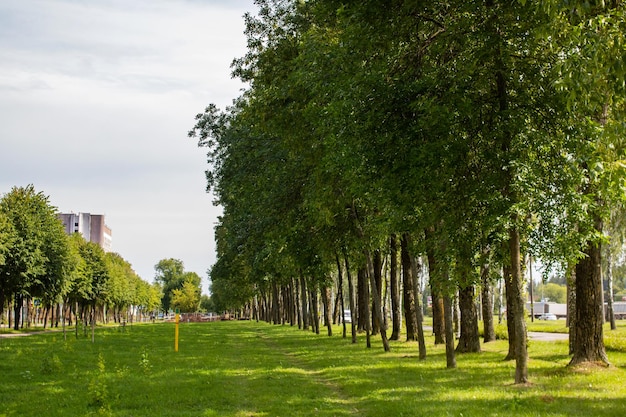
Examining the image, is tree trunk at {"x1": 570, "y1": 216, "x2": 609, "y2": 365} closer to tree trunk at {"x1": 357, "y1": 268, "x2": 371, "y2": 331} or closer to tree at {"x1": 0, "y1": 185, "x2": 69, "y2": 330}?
tree trunk at {"x1": 357, "y1": 268, "x2": 371, "y2": 331}

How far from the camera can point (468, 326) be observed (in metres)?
24.5

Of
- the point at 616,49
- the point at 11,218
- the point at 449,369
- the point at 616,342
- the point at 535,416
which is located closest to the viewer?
the point at 616,49

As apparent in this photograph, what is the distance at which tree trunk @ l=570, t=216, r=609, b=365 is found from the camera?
56.1 feet

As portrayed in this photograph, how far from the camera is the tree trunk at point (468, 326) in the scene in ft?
79.7

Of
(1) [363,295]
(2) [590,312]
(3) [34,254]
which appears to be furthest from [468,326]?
(3) [34,254]

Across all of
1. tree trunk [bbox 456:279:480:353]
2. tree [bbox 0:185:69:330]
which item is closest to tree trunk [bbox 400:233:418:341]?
tree trunk [bbox 456:279:480:353]

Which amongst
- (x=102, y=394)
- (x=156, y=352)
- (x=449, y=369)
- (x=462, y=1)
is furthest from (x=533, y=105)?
(x=156, y=352)

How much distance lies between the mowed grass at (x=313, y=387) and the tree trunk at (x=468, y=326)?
784 millimetres

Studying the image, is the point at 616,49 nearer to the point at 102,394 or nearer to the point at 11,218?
the point at 102,394

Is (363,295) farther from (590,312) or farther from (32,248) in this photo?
(32,248)

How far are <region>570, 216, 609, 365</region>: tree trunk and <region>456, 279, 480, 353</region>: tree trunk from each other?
695 centimetres

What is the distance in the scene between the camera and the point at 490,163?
14.3m

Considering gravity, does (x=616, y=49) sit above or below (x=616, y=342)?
above

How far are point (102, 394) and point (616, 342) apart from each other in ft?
61.9
